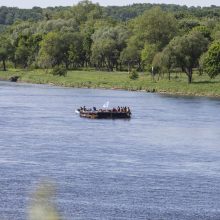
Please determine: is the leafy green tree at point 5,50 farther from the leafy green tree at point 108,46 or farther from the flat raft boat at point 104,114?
the flat raft boat at point 104,114

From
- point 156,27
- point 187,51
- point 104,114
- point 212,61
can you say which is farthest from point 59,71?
point 104,114

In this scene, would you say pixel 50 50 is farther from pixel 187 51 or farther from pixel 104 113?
pixel 104 113

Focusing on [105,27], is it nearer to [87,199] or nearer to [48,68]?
[48,68]

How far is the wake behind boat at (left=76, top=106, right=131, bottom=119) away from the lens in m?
74.1

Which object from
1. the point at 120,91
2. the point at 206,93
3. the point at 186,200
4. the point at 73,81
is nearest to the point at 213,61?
the point at 206,93

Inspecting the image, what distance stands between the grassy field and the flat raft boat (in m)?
33.8

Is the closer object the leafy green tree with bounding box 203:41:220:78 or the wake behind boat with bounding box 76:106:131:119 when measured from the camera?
the wake behind boat with bounding box 76:106:131:119

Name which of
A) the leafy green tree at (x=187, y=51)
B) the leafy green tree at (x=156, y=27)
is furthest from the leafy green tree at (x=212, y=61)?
the leafy green tree at (x=156, y=27)

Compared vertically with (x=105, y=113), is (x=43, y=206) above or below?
above

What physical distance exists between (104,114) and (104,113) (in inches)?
6.5

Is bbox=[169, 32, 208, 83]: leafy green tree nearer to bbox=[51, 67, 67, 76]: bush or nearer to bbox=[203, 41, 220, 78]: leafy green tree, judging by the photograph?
bbox=[203, 41, 220, 78]: leafy green tree

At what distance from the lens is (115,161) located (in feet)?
144

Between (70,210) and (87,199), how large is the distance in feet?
7.73

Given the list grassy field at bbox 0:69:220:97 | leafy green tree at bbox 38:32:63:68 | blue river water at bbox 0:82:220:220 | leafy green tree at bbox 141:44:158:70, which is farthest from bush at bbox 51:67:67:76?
blue river water at bbox 0:82:220:220
